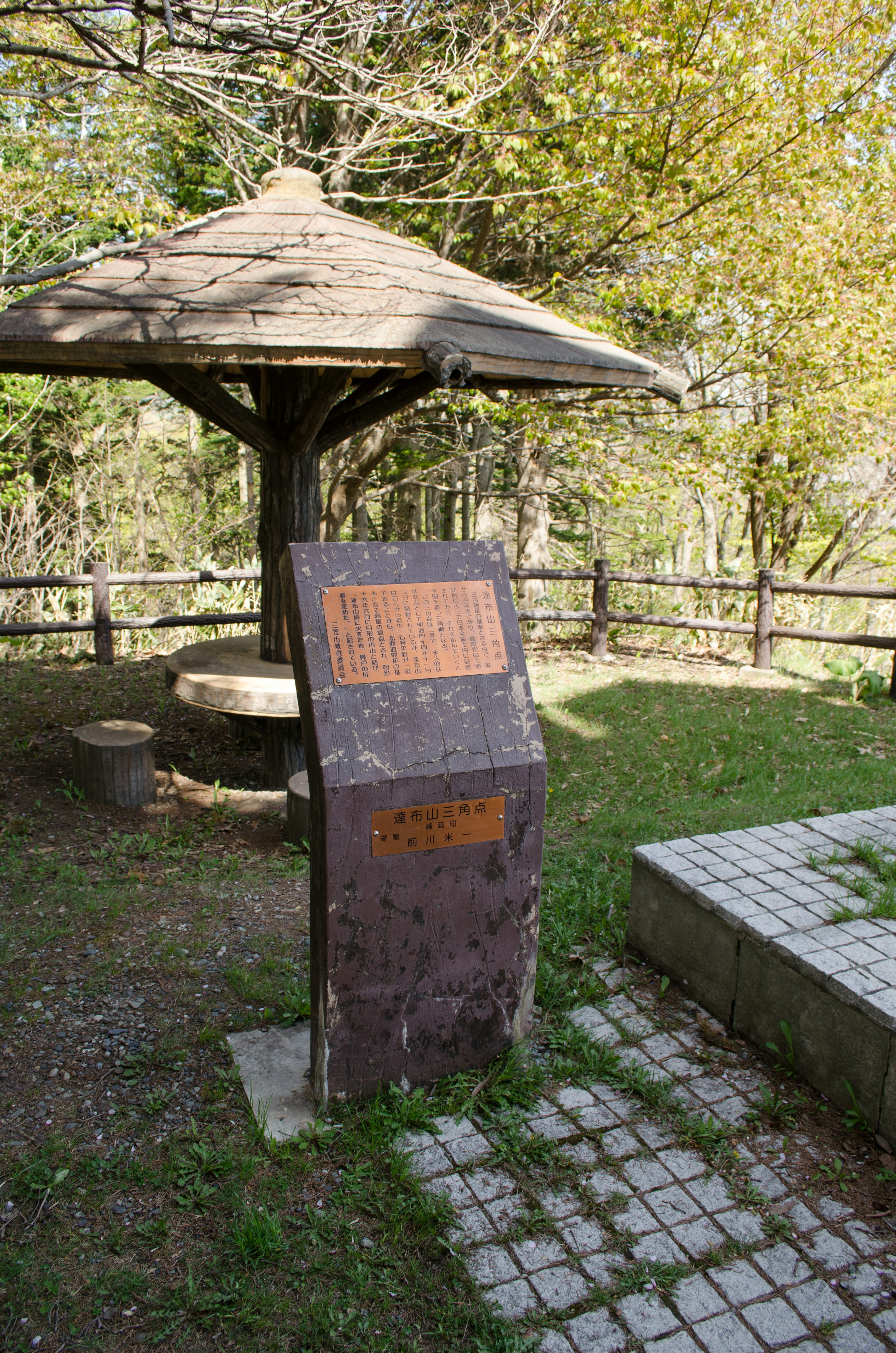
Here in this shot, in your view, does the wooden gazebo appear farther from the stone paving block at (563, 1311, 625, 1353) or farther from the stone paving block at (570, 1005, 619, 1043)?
the stone paving block at (563, 1311, 625, 1353)

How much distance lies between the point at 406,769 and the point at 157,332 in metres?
2.71

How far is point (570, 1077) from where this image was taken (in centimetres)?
279

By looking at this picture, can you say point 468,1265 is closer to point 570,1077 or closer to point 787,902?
point 570,1077

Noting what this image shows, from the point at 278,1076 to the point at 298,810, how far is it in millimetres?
2010

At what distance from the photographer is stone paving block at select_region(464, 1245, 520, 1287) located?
6.80ft

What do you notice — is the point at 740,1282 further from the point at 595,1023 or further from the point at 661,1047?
the point at 595,1023

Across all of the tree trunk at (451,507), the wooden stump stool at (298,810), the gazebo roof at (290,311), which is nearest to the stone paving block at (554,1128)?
the wooden stump stool at (298,810)

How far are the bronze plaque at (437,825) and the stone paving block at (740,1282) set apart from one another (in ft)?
3.92

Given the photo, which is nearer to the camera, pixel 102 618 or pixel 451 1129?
pixel 451 1129

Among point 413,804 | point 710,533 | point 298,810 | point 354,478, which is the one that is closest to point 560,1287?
point 413,804

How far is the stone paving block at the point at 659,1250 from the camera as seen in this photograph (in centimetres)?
214

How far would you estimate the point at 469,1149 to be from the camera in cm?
247

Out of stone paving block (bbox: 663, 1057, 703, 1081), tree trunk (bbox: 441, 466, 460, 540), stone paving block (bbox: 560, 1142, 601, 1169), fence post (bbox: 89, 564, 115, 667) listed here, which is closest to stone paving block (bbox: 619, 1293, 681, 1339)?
stone paving block (bbox: 560, 1142, 601, 1169)

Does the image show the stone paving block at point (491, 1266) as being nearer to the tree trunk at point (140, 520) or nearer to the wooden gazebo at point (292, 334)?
the wooden gazebo at point (292, 334)
